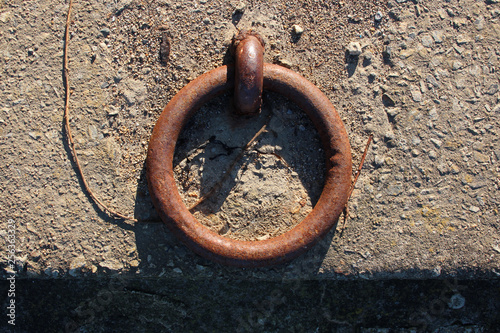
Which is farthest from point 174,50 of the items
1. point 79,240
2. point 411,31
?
point 411,31

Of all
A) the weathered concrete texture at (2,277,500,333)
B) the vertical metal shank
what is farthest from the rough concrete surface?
the vertical metal shank

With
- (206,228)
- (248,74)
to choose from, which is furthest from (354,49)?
(206,228)

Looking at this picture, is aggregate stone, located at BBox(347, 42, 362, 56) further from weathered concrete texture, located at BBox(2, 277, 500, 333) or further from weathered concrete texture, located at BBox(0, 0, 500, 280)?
weathered concrete texture, located at BBox(2, 277, 500, 333)

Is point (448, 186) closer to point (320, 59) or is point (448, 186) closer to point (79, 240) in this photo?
point (320, 59)

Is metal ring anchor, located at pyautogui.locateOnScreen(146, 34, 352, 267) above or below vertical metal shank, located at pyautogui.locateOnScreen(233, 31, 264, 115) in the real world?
below

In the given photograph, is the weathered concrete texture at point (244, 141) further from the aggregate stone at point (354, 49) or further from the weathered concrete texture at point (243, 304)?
the weathered concrete texture at point (243, 304)
